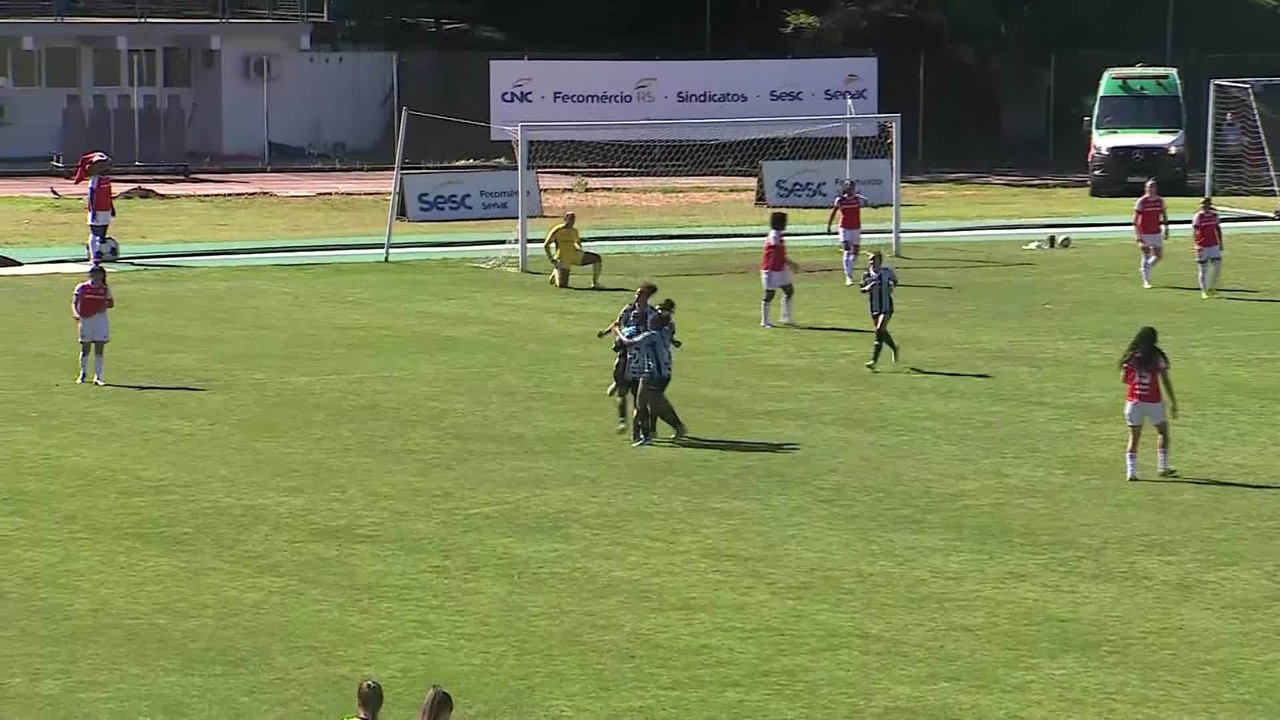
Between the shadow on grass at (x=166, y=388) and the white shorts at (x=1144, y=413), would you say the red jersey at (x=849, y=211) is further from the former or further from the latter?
the white shorts at (x=1144, y=413)

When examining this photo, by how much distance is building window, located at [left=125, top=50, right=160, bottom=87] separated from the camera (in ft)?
192

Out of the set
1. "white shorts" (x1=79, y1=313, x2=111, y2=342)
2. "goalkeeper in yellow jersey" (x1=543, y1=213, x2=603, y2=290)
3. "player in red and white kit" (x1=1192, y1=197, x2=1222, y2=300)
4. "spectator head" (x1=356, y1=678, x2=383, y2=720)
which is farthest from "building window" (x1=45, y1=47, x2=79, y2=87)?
"spectator head" (x1=356, y1=678, x2=383, y2=720)

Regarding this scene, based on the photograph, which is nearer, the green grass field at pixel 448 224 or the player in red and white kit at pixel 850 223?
the player in red and white kit at pixel 850 223

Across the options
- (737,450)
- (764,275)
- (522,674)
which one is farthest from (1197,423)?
(522,674)

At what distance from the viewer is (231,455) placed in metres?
17.8

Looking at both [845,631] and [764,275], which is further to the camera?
[764,275]

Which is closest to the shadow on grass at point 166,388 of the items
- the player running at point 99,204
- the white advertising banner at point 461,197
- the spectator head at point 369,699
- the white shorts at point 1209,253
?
the player running at point 99,204

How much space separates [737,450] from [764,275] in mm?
8726

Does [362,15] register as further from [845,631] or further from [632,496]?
[845,631]

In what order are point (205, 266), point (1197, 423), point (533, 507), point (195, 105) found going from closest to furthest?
point (533, 507) → point (1197, 423) → point (205, 266) → point (195, 105)

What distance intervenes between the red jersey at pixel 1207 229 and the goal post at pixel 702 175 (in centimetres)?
784

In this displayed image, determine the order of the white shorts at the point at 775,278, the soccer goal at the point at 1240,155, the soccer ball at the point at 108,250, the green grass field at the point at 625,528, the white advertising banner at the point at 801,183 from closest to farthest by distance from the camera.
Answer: the green grass field at the point at 625,528 → the white shorts at the point at 775,278 → the soccer ball at the point at 108,250 → the white advertising banner at the point at 801,183 → the soccer goal at the point at 1240,155

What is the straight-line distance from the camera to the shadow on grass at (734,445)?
18125mm

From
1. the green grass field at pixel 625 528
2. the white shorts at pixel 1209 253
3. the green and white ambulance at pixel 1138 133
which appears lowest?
the green grass field at pixel 625 528
